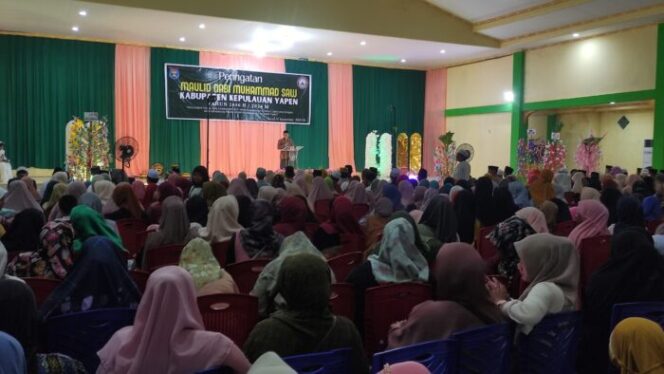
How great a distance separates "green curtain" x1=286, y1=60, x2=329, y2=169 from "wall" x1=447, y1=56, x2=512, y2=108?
161 inches

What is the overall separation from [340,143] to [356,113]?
1.11 metres

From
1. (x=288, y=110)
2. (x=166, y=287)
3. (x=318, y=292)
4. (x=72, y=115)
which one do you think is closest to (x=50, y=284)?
(x=166, y=287)

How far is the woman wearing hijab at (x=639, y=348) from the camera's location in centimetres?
200

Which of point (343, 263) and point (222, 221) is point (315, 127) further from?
point (343, 263)

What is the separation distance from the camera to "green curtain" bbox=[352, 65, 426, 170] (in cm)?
1803

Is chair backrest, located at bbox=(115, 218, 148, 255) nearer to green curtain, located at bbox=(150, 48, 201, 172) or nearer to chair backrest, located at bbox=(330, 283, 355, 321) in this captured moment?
chair backrest, located at bbox=(330, 283, 355, 321)

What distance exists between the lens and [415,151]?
60.2ft

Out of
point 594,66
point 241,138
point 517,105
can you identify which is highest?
point 594,66

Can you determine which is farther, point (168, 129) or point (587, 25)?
point (168, 129)

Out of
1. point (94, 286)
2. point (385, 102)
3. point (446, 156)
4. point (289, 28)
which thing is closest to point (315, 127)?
point (385, 102)

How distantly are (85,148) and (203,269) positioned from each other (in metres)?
9.99

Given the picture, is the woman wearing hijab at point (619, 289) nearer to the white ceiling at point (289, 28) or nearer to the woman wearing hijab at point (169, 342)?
the woman wearing hijab at point (169, 342)

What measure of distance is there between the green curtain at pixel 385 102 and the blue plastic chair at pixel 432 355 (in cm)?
1583

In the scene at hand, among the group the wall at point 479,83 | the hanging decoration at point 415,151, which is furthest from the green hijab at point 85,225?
the hanging decoration at point 415,151
